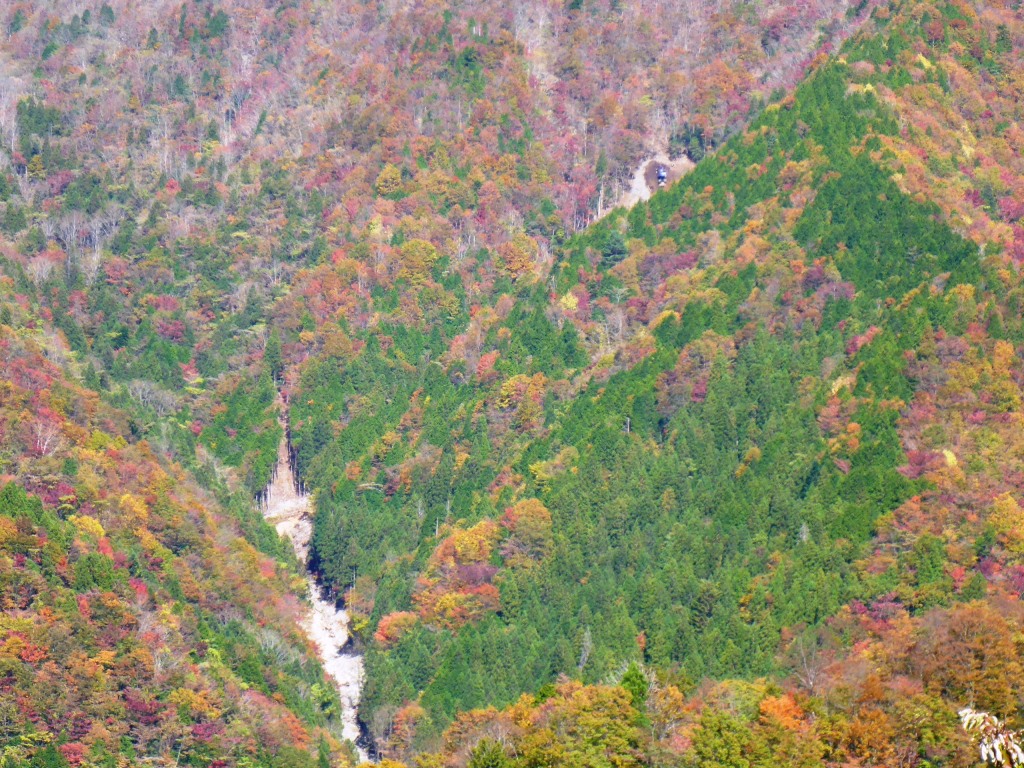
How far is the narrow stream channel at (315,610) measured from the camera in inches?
5285

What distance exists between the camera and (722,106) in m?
196

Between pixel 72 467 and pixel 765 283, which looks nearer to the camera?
pixel 72 467

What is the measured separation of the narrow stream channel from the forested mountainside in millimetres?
1840

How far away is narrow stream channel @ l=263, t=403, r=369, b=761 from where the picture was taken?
440ft

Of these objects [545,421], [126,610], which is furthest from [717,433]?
[126,610]

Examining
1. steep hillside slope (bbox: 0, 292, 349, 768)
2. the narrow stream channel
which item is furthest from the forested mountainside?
the narrow stream channel

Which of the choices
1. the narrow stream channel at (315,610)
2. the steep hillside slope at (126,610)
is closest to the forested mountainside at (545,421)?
the steep hillside slope at (126,610)

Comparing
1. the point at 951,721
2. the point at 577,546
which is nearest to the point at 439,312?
the point at 577,546

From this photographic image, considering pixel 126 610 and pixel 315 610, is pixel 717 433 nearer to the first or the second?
pixel 315 610

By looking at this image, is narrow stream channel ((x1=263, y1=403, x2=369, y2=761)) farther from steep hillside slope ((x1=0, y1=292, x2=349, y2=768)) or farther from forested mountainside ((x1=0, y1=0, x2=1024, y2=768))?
steep hillside slope ((x1=0, y1=292, x2=349, y2=768))

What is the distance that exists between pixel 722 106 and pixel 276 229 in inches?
1742

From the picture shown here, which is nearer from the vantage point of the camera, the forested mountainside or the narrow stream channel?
the forested mountainside

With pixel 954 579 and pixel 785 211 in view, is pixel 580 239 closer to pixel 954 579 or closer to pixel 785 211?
pixel 785 211

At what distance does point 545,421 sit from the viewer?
15012 cm
